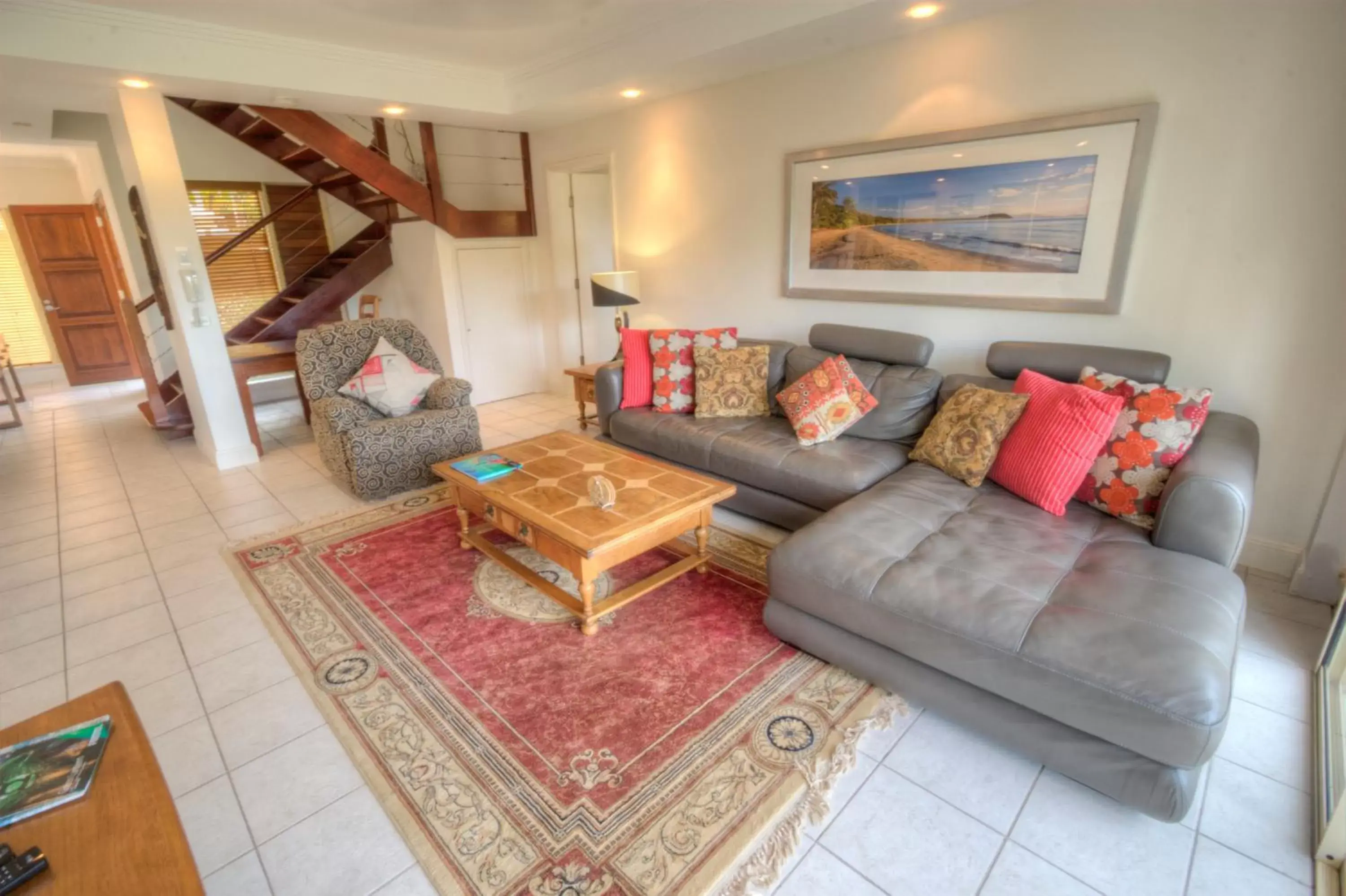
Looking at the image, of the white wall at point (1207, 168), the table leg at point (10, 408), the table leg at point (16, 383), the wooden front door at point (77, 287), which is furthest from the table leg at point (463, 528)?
the wooden front door at point (77, 287)

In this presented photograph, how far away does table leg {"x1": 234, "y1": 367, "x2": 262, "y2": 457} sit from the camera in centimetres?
432

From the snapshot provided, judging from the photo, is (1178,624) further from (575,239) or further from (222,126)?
(222,126)

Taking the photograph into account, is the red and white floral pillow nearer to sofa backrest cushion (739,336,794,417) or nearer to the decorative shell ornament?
the decorative shell ornament

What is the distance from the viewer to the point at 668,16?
3.32m

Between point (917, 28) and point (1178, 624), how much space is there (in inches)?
112

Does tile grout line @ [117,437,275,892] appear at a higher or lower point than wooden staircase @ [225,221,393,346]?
lower

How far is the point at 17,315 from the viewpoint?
23.4ft

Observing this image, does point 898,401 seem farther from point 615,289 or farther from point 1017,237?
point 615,289

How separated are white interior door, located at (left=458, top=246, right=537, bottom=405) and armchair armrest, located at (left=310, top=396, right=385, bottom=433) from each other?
72.3 inches

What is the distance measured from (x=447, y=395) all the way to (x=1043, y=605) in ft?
10.9

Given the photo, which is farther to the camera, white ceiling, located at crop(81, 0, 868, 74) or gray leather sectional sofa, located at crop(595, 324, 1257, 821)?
white ceiling, located at crop(81, 0, 868, 74)

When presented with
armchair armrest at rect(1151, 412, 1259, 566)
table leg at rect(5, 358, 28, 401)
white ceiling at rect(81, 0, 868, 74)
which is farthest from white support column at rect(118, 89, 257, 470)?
armchair armrest at rect(1151, 412, 1259, 566)

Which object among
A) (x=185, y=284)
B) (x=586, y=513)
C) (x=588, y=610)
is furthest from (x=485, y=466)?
(x=185, y=284)

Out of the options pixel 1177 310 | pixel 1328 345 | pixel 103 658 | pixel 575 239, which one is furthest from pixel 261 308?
pixel 1328 345
